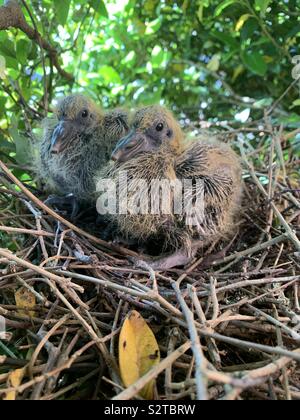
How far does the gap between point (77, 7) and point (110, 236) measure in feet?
3.69

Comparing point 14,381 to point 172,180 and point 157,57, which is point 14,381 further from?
point 157,57

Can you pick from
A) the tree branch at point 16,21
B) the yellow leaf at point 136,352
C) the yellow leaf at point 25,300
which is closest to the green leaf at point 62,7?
the tree branch at point 16,21

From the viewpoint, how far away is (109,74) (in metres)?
2.41

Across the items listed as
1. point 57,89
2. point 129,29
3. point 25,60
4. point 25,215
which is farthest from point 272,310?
point 129,29

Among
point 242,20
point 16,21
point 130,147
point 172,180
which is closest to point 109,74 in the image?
point 242,20

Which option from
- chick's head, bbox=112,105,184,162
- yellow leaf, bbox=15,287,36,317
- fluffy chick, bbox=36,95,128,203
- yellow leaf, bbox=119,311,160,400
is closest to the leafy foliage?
fluffy chick, bbox=36,95,128,203

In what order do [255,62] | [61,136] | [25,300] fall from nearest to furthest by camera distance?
[25,300] → [61,136] → [255,62]

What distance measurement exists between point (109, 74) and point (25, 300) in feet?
5.30

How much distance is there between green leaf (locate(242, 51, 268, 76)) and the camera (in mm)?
2027

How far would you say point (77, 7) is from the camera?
2.02m

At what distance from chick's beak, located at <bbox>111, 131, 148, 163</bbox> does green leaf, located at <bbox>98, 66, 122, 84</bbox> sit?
38.3 inches

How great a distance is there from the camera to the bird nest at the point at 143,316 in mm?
856

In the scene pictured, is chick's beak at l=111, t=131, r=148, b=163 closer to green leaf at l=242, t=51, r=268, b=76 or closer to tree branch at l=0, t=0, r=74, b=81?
tree branch at l=0, t=0, r=74, b=81

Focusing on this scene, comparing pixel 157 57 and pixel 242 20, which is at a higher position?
pixel 157 57
